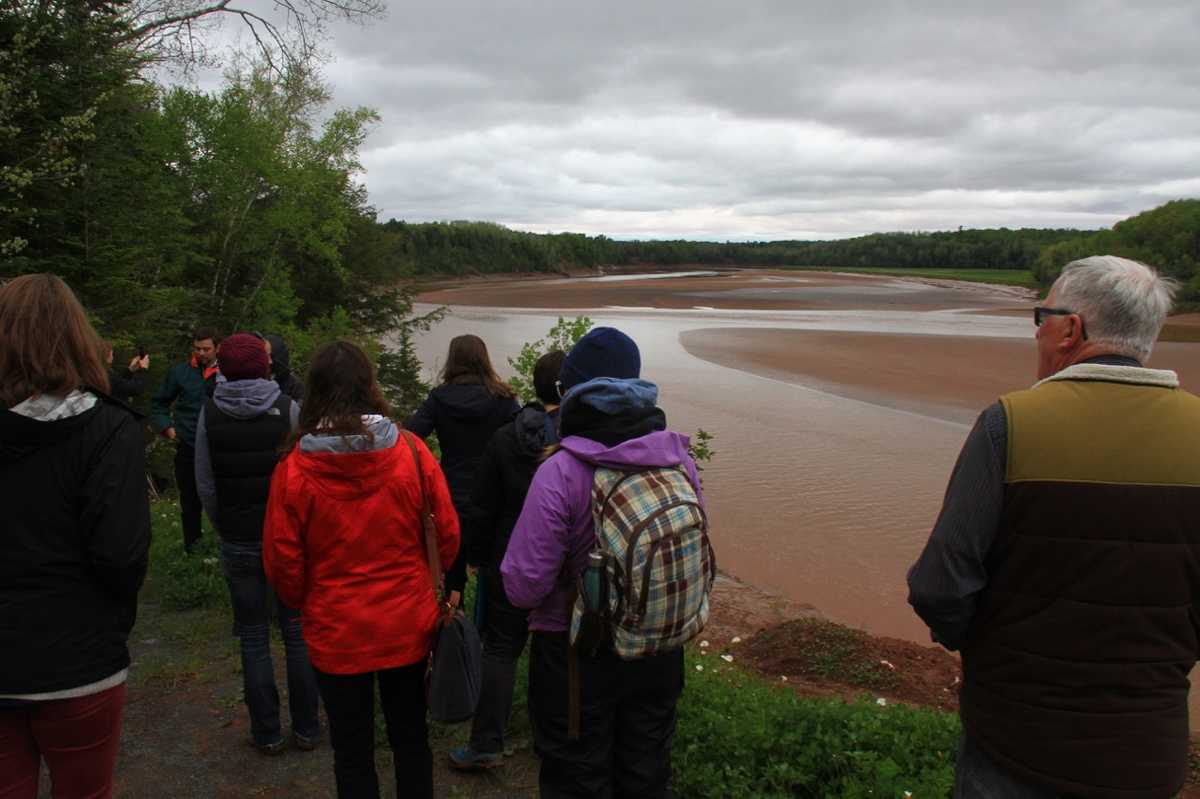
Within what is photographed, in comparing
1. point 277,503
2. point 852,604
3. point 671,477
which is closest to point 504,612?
point 277,503

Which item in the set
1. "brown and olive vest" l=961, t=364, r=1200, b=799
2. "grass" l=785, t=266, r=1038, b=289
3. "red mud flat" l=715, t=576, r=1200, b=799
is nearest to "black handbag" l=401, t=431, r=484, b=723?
"brown and olive vest" l=961, t=364, r=1200, b=799

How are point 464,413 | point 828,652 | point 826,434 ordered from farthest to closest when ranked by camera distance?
point 826,434 < point 828,652 < point 464,413

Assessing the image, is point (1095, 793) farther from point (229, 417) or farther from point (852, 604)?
point (852, 604)

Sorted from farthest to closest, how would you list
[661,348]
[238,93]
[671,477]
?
[661,348]
[238,93]
[671,477]

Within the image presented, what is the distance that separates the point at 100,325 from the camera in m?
9.02

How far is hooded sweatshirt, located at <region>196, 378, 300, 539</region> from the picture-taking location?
3514 millimetres

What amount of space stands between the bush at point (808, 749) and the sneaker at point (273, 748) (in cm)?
180

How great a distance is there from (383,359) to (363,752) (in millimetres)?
18555

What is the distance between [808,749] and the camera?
11.2ft

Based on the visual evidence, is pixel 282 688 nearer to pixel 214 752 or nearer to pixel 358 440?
pixel 214 752

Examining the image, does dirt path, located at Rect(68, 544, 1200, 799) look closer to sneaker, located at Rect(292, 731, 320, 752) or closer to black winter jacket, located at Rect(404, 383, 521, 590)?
sneaker, located at Rect(292, 731, 320, 752)

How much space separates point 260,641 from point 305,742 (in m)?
0.53

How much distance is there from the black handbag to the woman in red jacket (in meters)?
0.03

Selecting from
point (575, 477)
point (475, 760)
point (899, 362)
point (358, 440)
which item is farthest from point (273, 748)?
point (899, 362)
